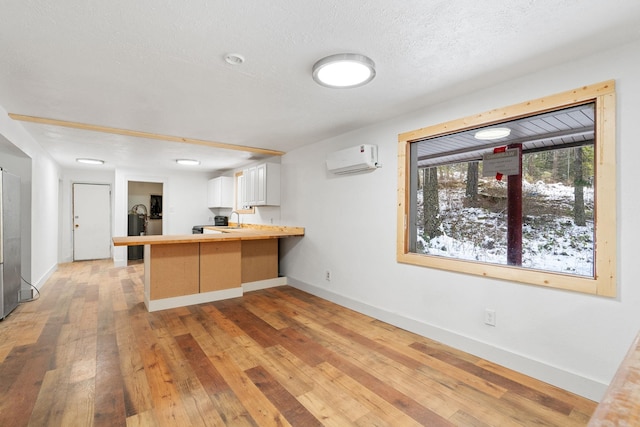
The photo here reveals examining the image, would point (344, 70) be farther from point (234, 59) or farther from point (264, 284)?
point (264, 284)

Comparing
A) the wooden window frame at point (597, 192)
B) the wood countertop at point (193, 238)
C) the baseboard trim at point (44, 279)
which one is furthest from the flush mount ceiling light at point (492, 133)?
the baseboard trim at point (44, 279)

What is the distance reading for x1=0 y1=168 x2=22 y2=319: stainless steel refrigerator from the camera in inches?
130

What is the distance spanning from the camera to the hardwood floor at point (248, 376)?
5.93 feet

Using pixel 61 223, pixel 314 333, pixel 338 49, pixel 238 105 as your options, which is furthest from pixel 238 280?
pixel 61 223

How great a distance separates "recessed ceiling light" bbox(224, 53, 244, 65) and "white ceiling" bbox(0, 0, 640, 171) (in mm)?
42

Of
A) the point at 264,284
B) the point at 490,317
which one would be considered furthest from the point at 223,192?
the point at 490,317

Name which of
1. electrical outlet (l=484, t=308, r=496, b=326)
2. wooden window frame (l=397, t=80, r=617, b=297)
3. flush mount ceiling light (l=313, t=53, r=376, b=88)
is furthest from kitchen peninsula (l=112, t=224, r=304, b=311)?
wooden window frame (l=397, t=80, r=617, b=297)

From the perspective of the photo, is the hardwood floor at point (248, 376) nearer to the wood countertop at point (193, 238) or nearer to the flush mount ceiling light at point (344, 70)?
the wood countertop at point (193, 238)

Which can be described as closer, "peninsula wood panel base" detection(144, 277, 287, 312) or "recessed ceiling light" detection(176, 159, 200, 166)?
"peninsula wood panel base" detection(144, 277, 287, 312)

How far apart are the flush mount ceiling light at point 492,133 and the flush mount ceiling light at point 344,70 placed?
1.13 meters

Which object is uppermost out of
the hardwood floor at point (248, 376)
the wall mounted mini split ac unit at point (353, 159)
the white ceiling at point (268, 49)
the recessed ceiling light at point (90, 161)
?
the white ceiling at point (268, 49)

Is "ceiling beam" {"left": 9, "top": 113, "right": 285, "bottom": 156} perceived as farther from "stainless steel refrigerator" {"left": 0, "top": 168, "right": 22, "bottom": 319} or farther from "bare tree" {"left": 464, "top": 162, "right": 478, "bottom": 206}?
"bare tree" {"left": 464, "top": 162, "right": 478, "bottom": 206}

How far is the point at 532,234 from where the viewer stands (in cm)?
236

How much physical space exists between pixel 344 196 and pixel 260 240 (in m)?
1.76
